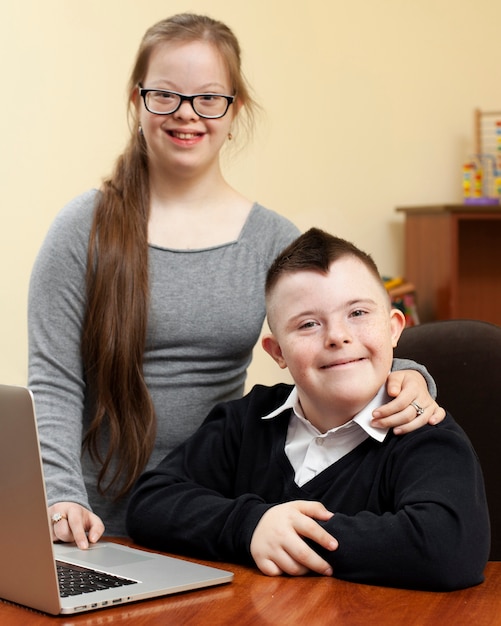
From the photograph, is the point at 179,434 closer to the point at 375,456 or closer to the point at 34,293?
the point at 34,293

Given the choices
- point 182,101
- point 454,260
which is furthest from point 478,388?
point 454,260

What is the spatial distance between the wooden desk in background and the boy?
0.03 metres

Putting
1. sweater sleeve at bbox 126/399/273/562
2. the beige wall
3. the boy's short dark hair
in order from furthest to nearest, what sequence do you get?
the beige wall, the boy's short dark hair, sweater sleeve at bbox 126/399/273/562

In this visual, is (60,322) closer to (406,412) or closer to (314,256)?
(314,256)

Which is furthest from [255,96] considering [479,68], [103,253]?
[103,253]

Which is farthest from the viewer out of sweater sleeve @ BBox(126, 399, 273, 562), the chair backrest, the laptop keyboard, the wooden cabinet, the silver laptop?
the wooden cabinet

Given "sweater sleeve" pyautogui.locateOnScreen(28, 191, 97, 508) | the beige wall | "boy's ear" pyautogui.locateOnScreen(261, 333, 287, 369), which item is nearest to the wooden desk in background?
"boy's ear" pyautogui.locateOnScreen(261, 333, 287, 369)

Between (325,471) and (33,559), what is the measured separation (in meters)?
0.42

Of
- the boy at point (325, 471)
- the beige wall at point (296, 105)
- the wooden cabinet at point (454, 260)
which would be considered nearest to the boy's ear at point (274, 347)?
the boy at point (325, 471)

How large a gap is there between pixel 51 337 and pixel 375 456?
0.63 meters

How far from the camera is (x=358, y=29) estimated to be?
3.70 metres

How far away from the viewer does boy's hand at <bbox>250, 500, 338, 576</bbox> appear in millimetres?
1047

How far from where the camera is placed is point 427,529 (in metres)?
1.03

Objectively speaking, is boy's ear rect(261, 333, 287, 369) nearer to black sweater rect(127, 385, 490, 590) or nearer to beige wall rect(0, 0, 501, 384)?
black sweater rect(127, 385, 490, 590)
